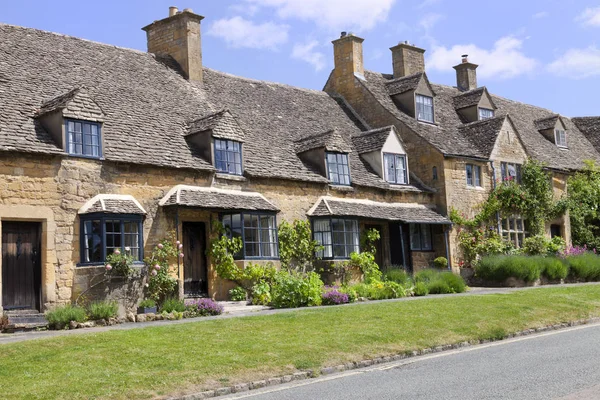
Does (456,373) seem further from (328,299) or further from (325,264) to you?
(325,264)

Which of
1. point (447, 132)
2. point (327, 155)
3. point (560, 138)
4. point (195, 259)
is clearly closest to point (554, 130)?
point (560, 138)

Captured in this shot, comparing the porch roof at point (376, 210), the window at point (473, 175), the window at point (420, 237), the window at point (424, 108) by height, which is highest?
the window at point (424, 108)

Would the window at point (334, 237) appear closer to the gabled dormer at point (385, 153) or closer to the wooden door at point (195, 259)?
the gabled dormer at point (385, 153)

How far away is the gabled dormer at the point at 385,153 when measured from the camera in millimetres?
27984

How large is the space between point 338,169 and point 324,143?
1.19m

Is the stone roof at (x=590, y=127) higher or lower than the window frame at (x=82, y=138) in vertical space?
higher

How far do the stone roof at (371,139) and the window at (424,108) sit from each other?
12.5 ft

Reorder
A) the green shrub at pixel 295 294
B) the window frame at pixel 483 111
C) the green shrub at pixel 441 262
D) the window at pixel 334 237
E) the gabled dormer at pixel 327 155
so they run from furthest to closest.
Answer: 1. the window frame at pixel 483 111
2. the green shrub at pixel 441 262
3. the gabled dormer at pixel 327 155
4. the window at pixel 334 237
5. the green shrub at pixel 295 294

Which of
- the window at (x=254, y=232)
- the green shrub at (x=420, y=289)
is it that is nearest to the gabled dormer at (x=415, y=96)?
the green shrub at (x=420, y=289)

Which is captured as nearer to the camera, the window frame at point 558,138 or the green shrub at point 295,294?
the green shrub at point 295,294

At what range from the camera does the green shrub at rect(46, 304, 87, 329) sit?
16344 mm

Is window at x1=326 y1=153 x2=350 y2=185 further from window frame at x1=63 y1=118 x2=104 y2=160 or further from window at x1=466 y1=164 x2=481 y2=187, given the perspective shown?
window frame at x1=63 y1=118 x2=104 y2=160

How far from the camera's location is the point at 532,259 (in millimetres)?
27078

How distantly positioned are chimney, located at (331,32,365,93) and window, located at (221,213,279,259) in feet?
40.2
